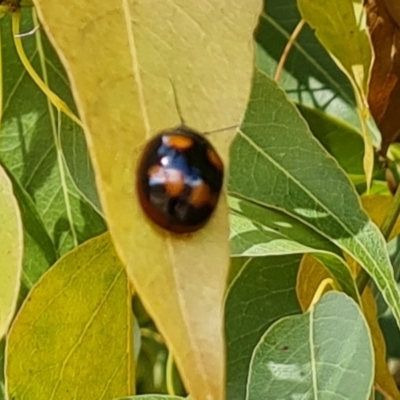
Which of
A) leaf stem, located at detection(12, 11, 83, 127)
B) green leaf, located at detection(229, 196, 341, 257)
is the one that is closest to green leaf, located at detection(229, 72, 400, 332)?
green leaf, located at detection(229, 196, 341, 257)

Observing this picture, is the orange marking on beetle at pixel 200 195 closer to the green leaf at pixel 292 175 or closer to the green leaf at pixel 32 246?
the green leaf at pixel 292 175

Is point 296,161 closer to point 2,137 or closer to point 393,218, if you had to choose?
point 393,218

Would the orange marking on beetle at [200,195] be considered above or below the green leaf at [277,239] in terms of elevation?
above

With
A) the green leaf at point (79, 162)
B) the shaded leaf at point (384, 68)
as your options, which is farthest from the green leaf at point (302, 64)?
the green leaf at point (79, 162)

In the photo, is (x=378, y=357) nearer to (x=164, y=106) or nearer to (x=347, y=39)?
(x=347, y=39)

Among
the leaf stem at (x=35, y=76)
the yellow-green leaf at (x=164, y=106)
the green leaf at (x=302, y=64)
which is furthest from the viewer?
the green leaf at (x=302, y=64)

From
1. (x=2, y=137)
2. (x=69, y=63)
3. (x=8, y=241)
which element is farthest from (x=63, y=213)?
(x=69, y=63)

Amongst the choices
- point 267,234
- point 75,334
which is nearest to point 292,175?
point 267,234
